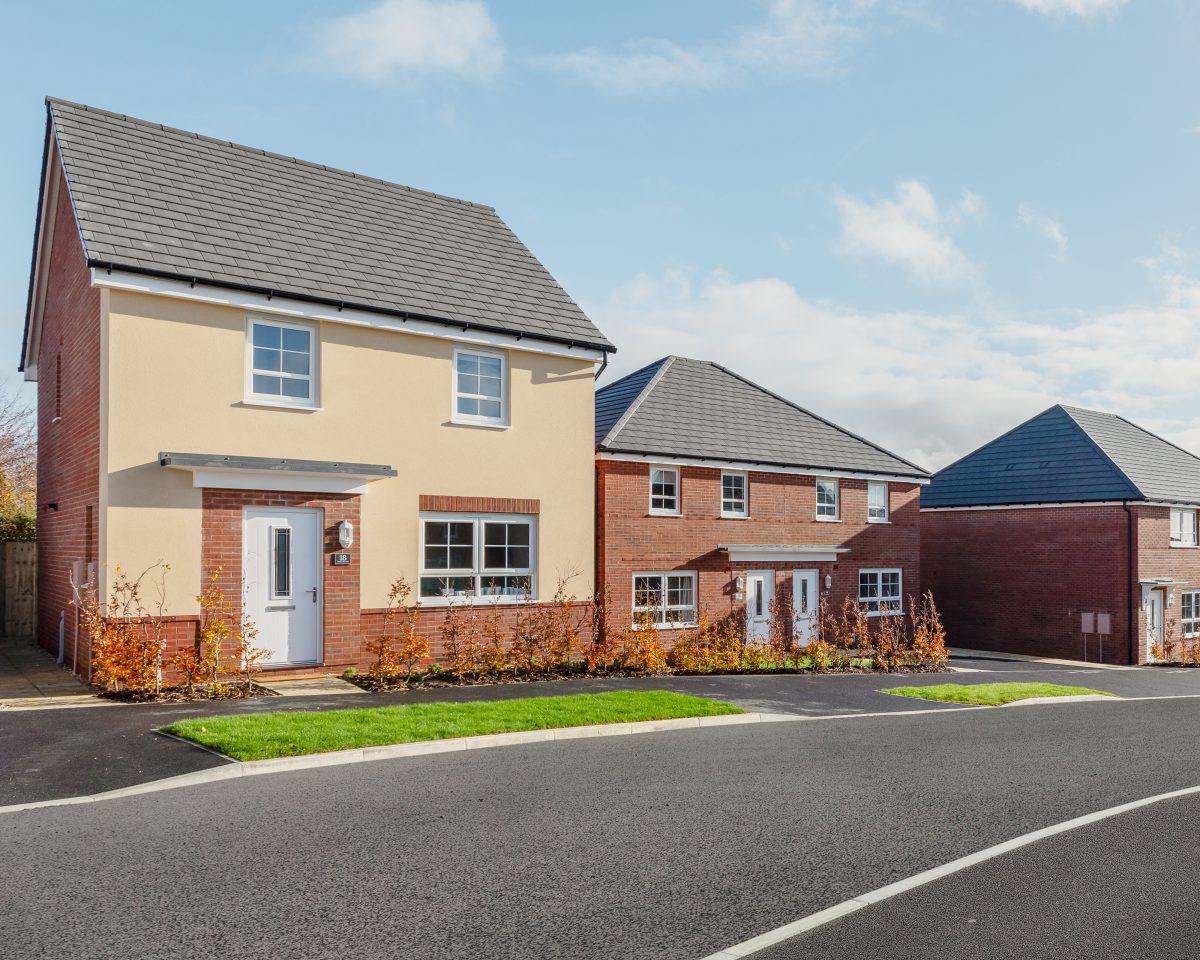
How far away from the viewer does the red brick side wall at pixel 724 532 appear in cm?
2062

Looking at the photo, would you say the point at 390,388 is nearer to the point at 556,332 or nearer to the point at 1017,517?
the point at 556,332

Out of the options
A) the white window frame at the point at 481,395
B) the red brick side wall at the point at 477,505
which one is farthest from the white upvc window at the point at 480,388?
the red brick side wall at the point at 477,505

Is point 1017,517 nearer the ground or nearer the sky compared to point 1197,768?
nearer the sky

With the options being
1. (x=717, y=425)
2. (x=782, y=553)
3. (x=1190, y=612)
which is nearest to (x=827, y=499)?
(x=782, y=553)

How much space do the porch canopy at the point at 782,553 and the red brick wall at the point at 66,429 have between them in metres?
13.4

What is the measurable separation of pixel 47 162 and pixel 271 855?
15767mm

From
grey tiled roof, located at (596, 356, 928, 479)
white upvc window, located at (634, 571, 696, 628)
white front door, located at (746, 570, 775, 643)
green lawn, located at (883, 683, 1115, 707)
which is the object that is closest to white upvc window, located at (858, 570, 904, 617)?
grey tiled roof, located at (596, 356, 928, 479)

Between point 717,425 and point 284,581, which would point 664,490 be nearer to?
point 717,425

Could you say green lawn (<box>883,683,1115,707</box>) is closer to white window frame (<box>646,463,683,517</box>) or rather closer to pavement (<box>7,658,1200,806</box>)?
pavement (<box>7,658,1200,806</box>)

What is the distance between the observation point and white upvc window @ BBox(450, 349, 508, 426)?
16922 millimetres

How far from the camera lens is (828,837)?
275 inches

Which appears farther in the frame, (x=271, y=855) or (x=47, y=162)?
(x=47, y=162)

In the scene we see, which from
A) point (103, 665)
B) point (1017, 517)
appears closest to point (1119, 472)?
point (1017, 517)

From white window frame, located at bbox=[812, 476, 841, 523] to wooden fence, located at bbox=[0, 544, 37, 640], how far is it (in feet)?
59.7
